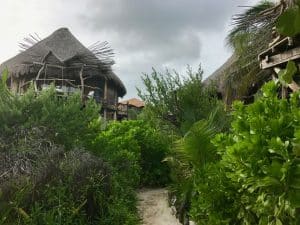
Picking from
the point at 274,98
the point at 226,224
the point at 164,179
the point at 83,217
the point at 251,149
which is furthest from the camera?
the point at 164,179

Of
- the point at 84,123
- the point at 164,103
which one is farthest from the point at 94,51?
the point at 84,123

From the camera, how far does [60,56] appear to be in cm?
2041

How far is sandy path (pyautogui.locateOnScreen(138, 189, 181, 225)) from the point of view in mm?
8948

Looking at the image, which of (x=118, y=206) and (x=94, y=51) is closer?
(x=118, y=206)

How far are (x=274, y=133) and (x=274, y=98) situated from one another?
18.1 inches

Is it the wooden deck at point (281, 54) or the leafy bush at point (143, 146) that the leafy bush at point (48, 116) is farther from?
the wooden deck at point (281, 54)

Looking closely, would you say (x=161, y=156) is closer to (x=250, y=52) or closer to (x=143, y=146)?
(x=143, y=146)

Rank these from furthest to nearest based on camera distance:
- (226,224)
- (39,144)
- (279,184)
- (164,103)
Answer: (164,103) < (39,144) < (226,224) < (279,184)

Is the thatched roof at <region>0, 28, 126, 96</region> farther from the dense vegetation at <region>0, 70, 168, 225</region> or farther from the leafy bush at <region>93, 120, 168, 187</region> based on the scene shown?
the dense vegetation at <region>0, 70, 168, 225</region>

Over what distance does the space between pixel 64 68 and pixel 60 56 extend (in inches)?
62.5

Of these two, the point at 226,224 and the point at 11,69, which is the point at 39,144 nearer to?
the point at 226,224

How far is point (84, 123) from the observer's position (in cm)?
968

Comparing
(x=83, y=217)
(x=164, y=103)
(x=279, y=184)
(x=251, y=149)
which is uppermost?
(x=164, y=103)

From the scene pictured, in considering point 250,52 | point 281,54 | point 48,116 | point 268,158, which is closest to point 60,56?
point 48,116
